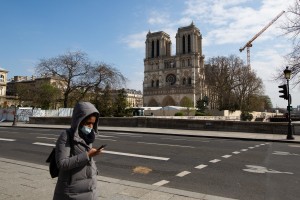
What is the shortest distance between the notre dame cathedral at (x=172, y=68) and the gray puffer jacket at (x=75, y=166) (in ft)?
356

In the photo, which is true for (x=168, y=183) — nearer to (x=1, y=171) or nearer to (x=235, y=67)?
(x=1, y=171)

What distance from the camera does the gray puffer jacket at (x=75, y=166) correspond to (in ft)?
10.2

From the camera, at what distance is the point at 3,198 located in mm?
5449

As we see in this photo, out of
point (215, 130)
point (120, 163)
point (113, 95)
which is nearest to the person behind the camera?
point (120, 163)

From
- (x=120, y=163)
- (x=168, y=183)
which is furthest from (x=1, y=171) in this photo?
(x=168, y=183)

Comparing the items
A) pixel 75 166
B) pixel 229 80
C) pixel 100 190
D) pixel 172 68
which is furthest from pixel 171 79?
pixel 75 166

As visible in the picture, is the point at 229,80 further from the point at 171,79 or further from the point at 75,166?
the point at 75,166

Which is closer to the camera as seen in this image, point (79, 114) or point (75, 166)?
point (75, 166)

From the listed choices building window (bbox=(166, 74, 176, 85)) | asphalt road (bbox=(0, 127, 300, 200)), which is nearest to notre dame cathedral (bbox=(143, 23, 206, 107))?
building window (bbox=(166, 74, 176, 85))

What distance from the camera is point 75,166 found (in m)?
3.10

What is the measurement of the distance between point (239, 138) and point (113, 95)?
2370 centimetres

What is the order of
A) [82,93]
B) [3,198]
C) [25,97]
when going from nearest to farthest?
[3,198] → [82,93] → [25,97]

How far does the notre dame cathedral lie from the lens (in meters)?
117

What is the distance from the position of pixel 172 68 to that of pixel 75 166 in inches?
4755
